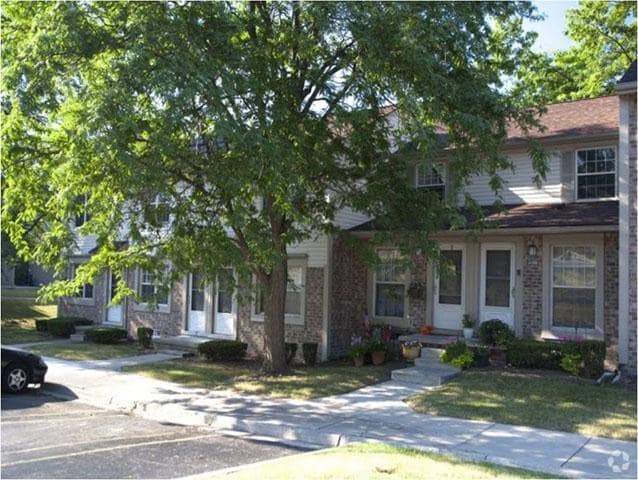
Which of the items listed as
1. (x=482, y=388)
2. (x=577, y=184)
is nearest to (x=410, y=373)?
(x=482, y=388)

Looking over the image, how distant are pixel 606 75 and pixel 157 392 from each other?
72.6 ft

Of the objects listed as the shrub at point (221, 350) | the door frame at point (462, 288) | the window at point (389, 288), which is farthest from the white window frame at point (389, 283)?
the shrub at point (221, 350)

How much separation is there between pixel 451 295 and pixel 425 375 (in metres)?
3.63

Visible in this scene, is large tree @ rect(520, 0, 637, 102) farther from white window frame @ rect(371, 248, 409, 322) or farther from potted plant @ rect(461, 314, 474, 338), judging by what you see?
potted plant @ rect(461, 314, 474, 338)

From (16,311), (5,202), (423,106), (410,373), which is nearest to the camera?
(423,106)

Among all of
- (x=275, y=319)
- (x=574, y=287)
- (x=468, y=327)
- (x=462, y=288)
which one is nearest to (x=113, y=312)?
(x=275, y=319)

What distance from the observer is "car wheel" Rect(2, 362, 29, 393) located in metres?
12.2

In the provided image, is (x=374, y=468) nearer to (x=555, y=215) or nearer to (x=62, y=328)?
(x=555, y=215)

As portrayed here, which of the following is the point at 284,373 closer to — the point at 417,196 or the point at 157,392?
the point at 157,392

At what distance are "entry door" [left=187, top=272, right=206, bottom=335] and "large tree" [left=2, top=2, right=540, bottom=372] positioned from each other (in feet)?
21.8

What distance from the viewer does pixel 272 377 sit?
554 inches

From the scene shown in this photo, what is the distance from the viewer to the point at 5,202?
41.7 ft

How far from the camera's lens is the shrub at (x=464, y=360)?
1387cm

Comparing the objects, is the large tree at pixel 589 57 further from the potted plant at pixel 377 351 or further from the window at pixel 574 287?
the potted plant at pixel 377 351
